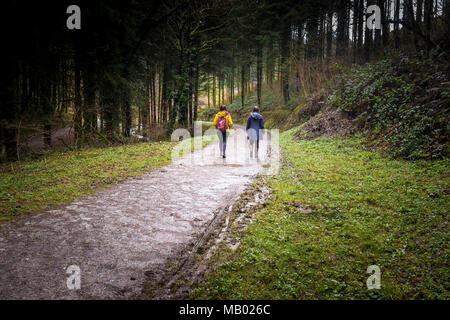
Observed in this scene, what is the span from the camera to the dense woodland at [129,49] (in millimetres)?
10477

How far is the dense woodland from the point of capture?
412 inches

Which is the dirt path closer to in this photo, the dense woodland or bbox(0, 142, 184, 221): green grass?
bbox(0, 142, 184, 221): green grass

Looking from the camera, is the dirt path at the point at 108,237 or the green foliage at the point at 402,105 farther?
the green foliage at the point at 402,105

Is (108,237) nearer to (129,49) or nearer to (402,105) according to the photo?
(402,105)

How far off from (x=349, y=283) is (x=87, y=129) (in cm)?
1399

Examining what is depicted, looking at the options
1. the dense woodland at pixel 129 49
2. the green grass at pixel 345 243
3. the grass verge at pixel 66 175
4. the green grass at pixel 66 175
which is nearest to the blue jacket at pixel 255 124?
the green grass at pixel 66 175

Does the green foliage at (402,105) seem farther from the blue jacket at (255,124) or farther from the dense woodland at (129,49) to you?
the blue jacket at (255,124)

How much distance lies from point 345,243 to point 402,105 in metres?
9.00

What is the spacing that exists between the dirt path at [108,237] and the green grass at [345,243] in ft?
3.19

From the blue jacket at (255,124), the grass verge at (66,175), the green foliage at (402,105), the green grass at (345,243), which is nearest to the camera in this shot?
the green grass at (345,243)

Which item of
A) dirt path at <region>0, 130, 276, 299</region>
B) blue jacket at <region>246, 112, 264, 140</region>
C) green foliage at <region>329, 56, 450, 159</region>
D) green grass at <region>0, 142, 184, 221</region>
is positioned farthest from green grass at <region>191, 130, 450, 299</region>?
green grass at <region>0, 142, 184, 221</region>

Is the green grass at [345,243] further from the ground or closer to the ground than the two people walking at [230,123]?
closer to the ground

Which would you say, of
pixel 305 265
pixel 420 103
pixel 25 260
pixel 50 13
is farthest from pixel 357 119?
pixel 50 13

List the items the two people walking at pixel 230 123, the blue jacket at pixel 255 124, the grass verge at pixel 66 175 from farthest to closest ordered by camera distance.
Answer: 1. the blue jacket at pixel 255 124
2. the two people walking at pixel 230 123
3. the grass verge at pixel 66 175
